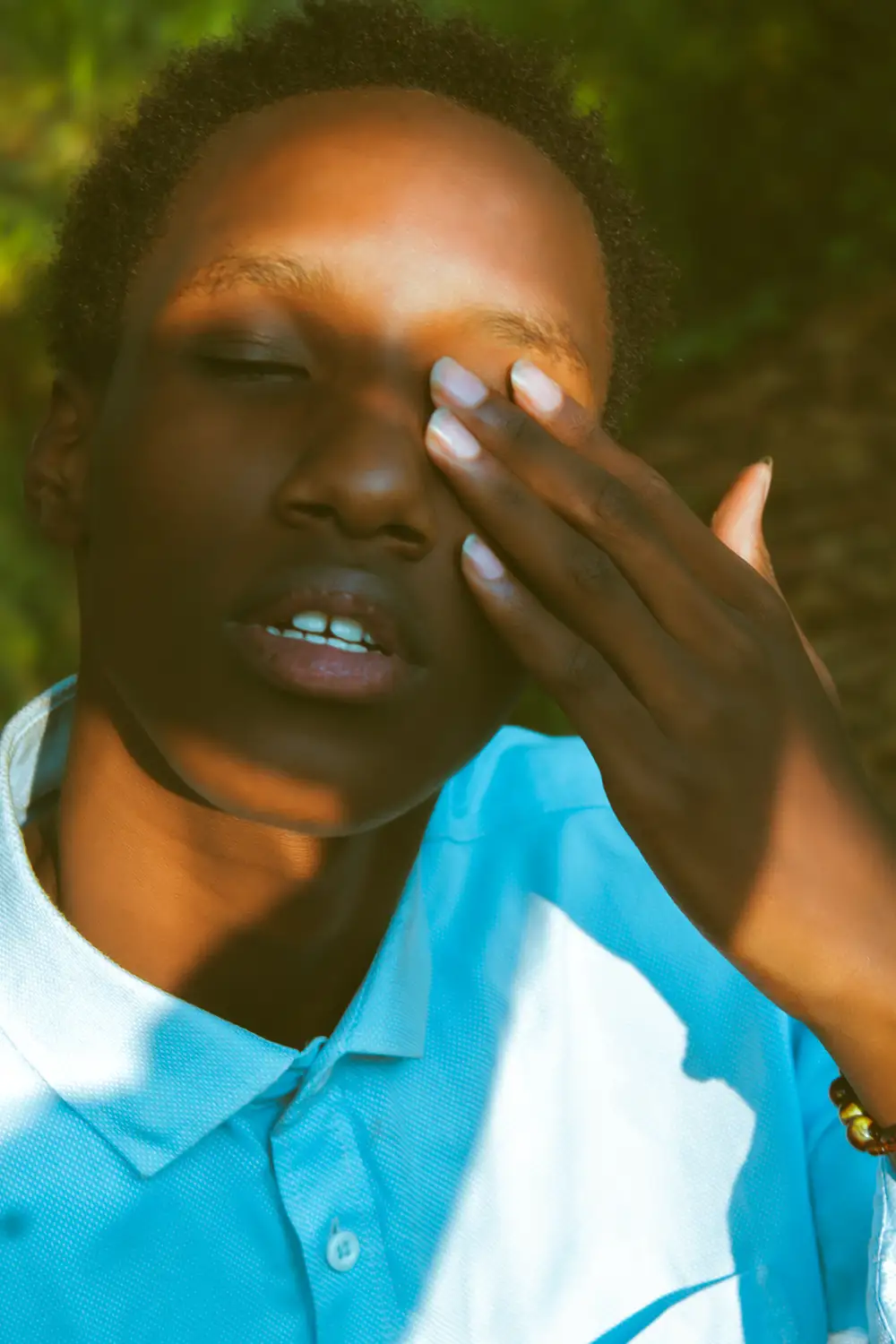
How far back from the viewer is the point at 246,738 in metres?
1.36

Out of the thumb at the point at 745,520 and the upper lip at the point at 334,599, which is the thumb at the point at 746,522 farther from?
the upper lip at the point at 334,599

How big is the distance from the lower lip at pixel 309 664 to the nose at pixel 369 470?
11cm

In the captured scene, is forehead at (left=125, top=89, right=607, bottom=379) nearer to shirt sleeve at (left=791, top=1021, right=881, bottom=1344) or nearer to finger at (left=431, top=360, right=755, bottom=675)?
finger at (left=431, top=360, right=755, bottom=675)

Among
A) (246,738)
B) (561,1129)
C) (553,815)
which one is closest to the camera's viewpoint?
(246,738)

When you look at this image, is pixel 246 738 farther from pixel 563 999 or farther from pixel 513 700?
pixel 563 999

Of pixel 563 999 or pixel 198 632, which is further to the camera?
pixel 563 999

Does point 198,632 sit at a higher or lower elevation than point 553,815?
higher

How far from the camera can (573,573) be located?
1.37m

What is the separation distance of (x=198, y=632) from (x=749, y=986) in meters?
0.83

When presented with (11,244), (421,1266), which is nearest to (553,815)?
(421,1266)

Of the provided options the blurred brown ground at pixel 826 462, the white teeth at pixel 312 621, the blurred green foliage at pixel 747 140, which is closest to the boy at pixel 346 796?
the white teeth at pixel 312 621

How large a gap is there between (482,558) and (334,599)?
15 cm

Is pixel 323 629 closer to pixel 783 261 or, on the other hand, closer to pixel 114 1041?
pixel 114 1041

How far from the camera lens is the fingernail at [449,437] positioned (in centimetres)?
136
